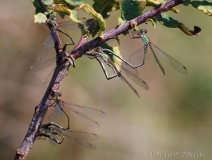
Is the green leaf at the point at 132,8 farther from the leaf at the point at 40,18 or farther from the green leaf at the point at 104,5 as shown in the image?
the leaf at the point at 40,18

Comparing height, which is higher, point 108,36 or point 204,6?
point 204,6

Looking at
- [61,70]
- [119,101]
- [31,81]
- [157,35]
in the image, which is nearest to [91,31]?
[61,70]

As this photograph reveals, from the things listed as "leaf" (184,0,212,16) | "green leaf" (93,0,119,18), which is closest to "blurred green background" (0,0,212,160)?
"green leaf" (93,0,119,18)

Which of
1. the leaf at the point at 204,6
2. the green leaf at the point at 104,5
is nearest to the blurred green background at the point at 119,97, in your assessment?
the green leaf at the point at 104,5

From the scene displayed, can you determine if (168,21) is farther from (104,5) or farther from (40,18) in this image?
(40,18)

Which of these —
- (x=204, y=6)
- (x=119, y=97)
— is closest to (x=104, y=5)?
(x=204, y=6)

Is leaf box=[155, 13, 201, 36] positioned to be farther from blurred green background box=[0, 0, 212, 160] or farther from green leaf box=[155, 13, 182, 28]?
blurred green background box=[0, 0, 212, 160]
